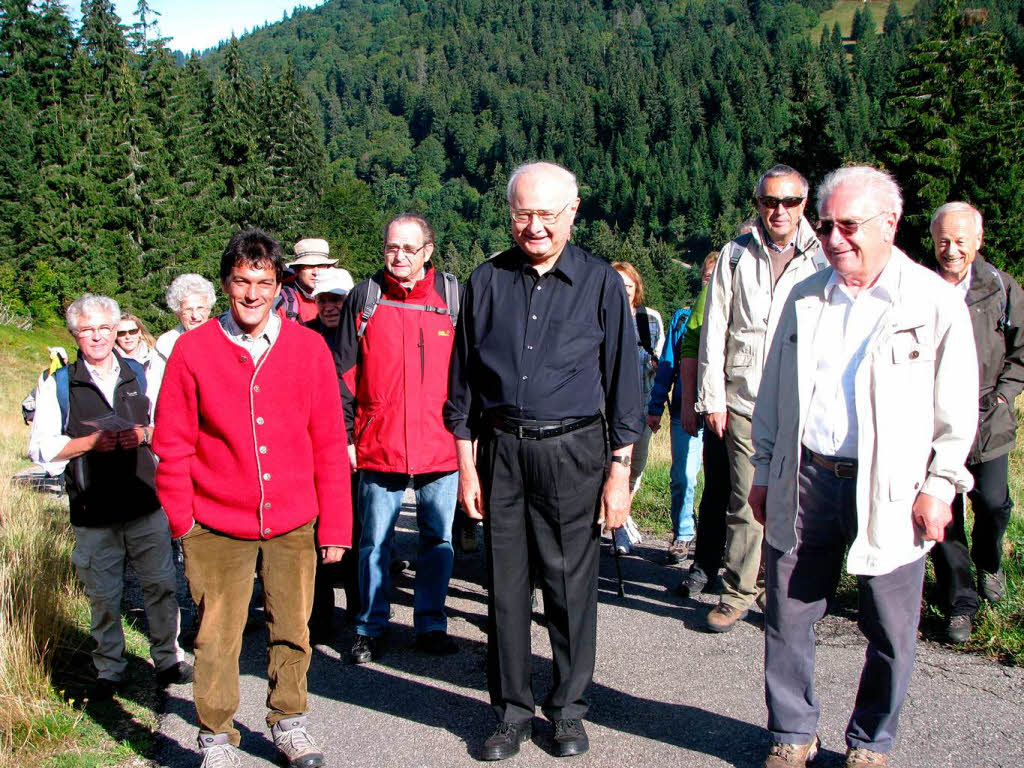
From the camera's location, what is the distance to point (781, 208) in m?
4.82

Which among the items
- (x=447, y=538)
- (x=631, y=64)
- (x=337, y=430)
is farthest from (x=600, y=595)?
(x=631, y=64)

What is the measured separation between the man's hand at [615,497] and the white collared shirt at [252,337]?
1497 mm

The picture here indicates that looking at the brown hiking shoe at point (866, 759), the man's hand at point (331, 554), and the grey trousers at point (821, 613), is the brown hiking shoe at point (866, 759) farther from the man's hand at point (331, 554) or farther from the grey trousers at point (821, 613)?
the man's hand at point (331, 554)

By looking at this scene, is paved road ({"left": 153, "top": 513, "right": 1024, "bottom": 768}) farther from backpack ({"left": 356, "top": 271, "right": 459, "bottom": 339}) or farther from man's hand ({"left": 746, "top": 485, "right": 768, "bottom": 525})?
backpack ({"left": 356, "top": 271, "right": 459, "bottom": 339})

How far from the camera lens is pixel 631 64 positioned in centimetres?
18150

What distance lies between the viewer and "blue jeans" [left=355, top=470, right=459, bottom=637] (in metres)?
4.78

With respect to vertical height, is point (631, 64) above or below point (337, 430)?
above

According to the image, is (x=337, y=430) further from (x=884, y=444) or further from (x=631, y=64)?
(x=631, y=64)

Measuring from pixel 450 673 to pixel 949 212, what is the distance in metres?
3.50

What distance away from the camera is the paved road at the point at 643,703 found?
3607 mm

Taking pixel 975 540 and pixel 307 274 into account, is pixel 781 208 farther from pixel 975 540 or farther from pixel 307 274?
pixel 307 274

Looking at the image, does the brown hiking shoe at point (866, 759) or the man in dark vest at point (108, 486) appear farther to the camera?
the man in dark vest at point (108, 486)

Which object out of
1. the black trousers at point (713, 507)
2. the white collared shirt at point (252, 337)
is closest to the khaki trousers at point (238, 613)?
the white collared shirt at point (252, 337)

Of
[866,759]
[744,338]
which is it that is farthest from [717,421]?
[866,759]
